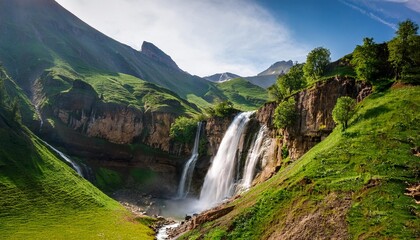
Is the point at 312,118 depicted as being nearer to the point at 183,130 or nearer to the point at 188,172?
the point at 188,172

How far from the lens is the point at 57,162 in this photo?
81.2 m

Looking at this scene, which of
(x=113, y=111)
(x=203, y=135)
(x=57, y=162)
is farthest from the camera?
(x=113, y=111)

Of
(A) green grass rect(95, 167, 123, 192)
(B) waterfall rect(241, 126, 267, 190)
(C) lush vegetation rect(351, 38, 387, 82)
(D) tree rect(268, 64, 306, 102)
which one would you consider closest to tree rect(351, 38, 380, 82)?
(C) lush vegetation rect(351, 38, 387, 82)

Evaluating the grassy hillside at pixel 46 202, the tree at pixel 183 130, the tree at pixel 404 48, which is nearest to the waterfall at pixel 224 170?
the tree at pixel 183 130

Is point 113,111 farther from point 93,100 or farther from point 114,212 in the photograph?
point 114,212

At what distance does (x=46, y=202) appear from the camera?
62625 mm

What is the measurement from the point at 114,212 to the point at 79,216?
743cm

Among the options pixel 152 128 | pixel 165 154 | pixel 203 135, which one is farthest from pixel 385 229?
pixel 152 128

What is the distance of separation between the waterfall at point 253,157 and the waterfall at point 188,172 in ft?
95.7

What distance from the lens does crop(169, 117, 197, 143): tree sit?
113438mm

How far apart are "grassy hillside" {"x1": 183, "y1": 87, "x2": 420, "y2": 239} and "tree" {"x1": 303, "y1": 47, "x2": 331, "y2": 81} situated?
27673 mm

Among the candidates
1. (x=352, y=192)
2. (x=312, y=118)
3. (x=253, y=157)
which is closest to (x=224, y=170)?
(x=253, y=157)

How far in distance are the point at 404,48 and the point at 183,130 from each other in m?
72.5

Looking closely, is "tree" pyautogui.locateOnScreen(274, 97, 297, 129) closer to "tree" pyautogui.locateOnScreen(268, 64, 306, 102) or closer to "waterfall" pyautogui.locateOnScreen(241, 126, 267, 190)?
"waterfall" pyautogui.locateOnScreen(241, 126, 267, 190)
